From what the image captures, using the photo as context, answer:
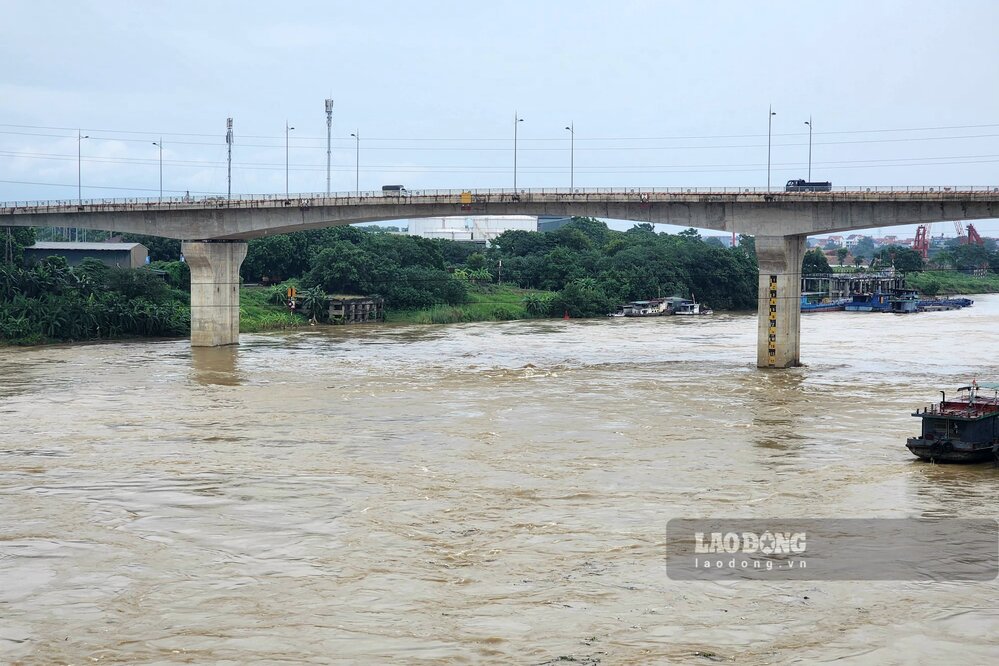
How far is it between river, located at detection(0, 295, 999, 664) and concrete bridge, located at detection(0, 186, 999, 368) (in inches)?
302

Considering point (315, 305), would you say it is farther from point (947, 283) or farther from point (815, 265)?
point (947, 283)

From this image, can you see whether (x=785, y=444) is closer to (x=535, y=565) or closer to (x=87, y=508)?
(x=535, y=565)

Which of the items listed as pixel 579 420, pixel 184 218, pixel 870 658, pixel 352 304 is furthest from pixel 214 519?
pixel 352 304

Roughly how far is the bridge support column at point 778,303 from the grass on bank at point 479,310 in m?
41.3

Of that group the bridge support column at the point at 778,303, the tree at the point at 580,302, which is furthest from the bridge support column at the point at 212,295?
the tree at the point at 580,302

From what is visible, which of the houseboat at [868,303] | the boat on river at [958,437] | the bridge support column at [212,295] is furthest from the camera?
the houseboat at [868,303]

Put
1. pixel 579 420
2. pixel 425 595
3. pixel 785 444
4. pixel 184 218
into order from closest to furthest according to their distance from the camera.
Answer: pixel 425 595, pixel 785 444, pixel 579 420, pixel 184 218

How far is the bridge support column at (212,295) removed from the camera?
2995 inches

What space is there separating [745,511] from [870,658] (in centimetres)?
941

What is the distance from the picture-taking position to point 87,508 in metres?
28.6

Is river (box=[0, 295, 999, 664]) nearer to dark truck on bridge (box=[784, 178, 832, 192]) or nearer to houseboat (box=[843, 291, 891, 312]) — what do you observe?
dark truck on bridge (box=[784, 178, 832, 192])

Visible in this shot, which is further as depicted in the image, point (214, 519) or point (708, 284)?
point (708, 284)

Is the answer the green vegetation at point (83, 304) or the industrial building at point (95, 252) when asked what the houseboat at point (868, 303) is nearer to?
the green vegetation at point (83, 304)

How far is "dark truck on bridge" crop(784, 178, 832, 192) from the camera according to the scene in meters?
63.8
